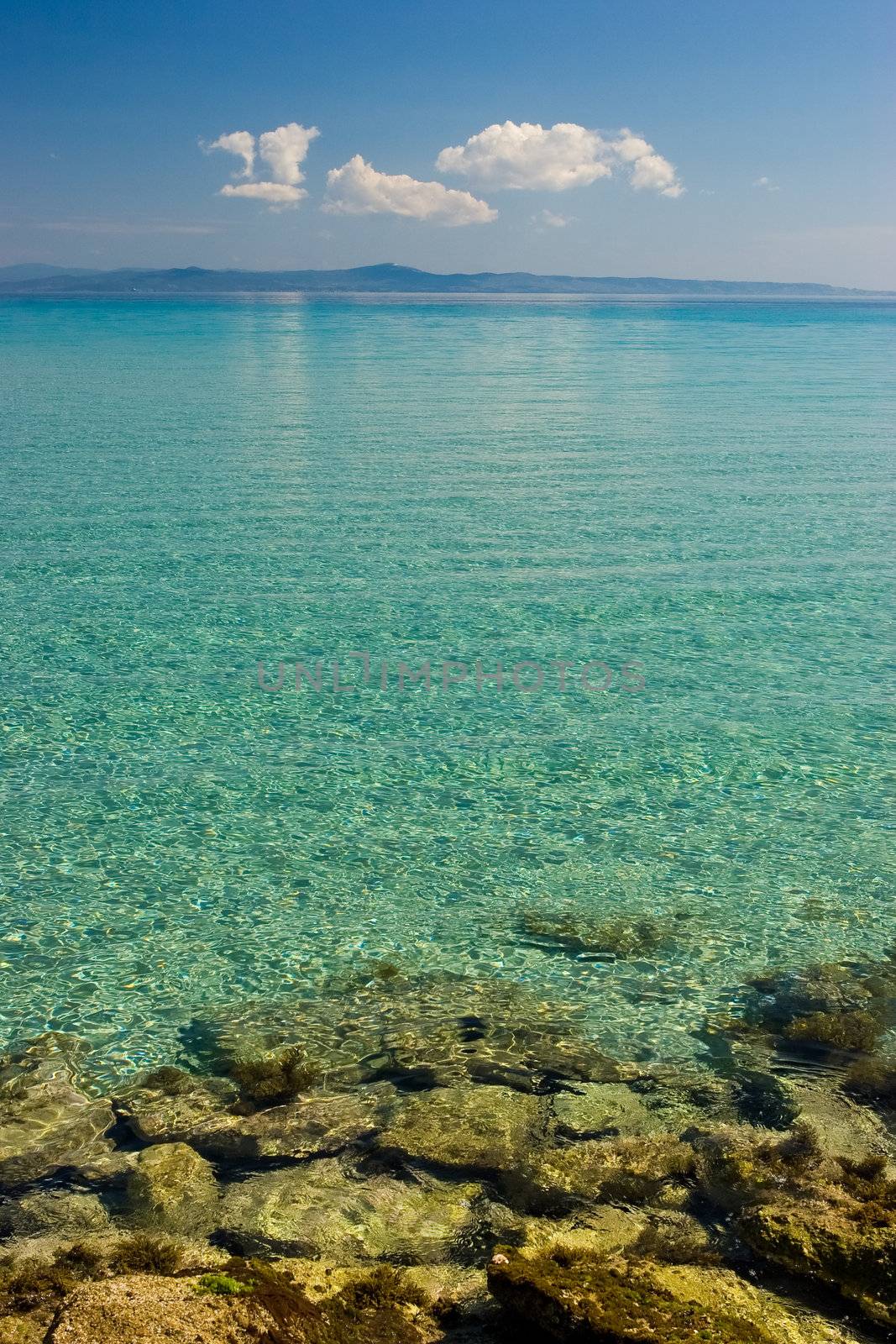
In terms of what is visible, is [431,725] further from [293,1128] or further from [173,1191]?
[173,1191]

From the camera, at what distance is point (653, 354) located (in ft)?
171

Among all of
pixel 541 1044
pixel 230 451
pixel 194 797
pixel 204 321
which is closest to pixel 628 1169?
pixel 541 1044

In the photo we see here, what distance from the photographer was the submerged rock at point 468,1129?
4.48 meters

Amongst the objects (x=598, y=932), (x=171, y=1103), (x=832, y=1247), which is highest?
(x=832, y=1247)

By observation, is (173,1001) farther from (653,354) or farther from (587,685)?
(653,354)

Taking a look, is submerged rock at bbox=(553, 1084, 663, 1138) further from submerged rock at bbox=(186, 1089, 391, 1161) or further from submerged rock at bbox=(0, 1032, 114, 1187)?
submerged rock at bbox=(0, 1032, 114, 1187)

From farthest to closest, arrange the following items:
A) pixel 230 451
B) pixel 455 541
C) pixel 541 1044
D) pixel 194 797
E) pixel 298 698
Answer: pixel 230 451
pixel 455 541
pixel 298 698
pixel 194 797
pixel 541 1044

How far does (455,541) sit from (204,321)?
78.9 metres

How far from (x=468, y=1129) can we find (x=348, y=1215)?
2.36ft

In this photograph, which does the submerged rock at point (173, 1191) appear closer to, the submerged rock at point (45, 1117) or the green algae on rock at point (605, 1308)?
the submerged rock at point (45, 1117)

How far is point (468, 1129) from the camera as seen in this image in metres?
4.66

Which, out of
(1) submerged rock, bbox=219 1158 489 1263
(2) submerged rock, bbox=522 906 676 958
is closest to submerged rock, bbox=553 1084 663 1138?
(1) submerged rock, bbox=219 1158 489 1263

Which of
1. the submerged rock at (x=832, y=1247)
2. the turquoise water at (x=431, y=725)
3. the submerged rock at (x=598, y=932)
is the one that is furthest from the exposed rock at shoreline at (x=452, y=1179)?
the submerged rock at (x=598, y=932)

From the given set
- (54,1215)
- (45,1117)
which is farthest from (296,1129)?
(45,1117)
